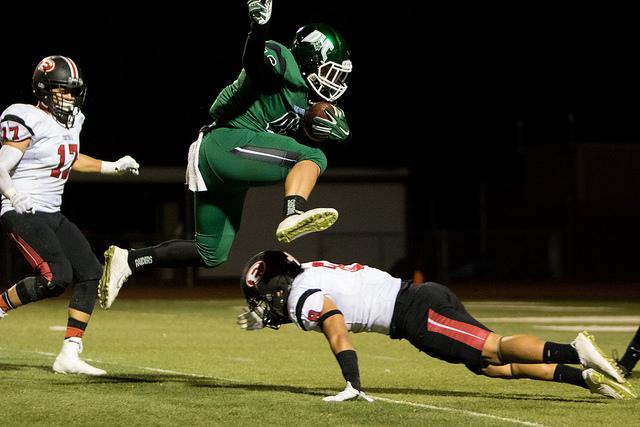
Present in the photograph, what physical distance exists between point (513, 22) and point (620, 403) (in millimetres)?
31716

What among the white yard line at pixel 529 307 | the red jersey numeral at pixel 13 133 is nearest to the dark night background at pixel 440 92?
the white yard line at pixel 529 307

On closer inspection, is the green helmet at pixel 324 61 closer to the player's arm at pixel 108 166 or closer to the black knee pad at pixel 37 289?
the player's arm at pixel 108 166

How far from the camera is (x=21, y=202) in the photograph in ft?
27.2

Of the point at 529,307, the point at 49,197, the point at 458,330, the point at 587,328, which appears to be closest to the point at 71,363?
the point at 49,197

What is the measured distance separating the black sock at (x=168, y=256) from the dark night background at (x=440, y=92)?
20988 mm

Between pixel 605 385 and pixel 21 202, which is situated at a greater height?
pixel 21 202

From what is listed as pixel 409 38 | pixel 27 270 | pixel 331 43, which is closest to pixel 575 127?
pixel 409 38

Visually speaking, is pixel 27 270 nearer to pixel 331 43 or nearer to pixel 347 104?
pixel 347 104

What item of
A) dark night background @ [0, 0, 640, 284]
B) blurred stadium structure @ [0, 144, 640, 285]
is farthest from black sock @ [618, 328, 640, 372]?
dark night background @ [0, 0, 640, 284]

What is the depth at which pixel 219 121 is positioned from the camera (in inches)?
311

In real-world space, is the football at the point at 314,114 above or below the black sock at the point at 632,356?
above

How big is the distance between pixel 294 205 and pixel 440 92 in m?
31.4

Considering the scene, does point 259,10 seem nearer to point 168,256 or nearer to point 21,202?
point 168,256

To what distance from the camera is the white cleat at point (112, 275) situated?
820 cm
